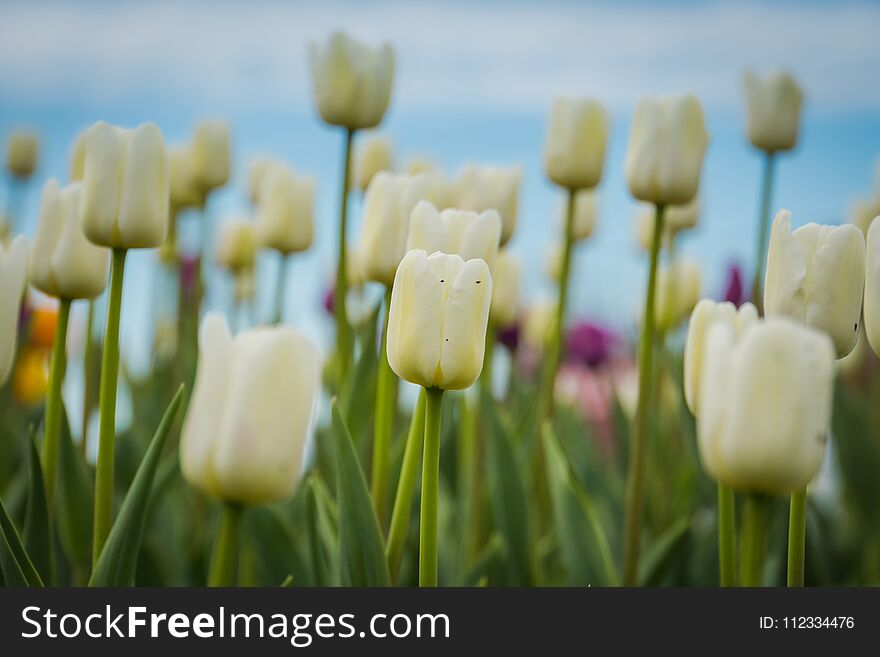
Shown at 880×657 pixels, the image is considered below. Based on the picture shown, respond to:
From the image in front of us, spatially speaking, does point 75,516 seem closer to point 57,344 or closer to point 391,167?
point 57,344

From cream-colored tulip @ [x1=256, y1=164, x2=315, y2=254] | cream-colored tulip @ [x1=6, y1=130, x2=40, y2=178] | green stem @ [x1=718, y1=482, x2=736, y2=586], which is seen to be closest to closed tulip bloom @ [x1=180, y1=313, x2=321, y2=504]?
green stem @ [x1=718, y1=482, x2=736, y2=586]

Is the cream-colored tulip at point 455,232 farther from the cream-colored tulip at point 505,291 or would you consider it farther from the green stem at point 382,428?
the cream-colored tulip at point 505,291

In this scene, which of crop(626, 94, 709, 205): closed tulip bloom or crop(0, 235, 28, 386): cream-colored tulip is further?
crop(626, 94, 709, 205): closed tulip bloom

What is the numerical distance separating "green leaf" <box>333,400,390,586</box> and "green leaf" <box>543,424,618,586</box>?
28 cm

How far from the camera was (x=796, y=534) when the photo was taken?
64 centimetres

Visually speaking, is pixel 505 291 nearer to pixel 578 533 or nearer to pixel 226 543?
pixel 578 533

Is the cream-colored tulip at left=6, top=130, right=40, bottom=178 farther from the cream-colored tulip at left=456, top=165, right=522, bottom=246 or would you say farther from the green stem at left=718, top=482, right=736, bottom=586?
the green stem at left=718, top=482, right=736, bottom=586

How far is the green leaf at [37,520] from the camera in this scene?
29.6 inches

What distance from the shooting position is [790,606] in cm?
61

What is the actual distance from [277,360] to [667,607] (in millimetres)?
310

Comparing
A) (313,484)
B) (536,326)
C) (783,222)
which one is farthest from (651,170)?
(536,326)

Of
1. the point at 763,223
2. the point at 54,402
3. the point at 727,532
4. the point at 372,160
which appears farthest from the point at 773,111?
the point at 54,402

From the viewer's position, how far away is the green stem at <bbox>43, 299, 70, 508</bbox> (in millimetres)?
775

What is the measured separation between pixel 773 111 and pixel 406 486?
733 millimetres
